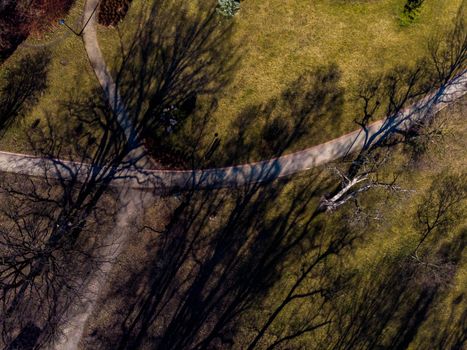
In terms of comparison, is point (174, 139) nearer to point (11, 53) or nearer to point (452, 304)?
point (11, 53)

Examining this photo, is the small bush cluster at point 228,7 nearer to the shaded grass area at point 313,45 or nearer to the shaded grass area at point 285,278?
the shaded grass area at point 313,45

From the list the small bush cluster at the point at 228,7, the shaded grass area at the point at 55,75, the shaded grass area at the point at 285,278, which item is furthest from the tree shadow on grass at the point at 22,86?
the small bush cluster at the point at 228,7

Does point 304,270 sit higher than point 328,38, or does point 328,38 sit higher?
point 328,38

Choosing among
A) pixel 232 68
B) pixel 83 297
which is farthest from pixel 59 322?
pixel 232 68

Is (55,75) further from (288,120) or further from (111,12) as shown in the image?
(288,120)

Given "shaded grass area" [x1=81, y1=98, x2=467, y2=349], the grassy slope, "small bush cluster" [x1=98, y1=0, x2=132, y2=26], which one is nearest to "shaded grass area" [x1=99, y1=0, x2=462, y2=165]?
"small bush cluster" [x1=98, y1=0, x2=132, y2=26]

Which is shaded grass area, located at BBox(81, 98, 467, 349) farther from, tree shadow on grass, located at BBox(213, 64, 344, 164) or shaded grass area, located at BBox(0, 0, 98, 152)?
shaded grass area, located at BBox(0, 0, 98, 152)
